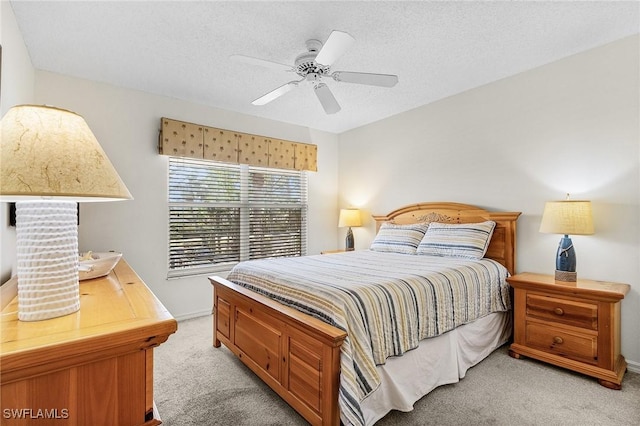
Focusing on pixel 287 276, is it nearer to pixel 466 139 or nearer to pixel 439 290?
pixel 439 290

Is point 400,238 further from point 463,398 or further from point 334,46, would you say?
point 334,46

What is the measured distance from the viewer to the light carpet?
188 centimetres

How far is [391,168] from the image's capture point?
437cm

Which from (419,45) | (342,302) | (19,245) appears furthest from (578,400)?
(19,245)

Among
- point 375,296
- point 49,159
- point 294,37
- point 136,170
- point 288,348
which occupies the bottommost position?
point 288,348

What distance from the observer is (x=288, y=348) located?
6.50 ft

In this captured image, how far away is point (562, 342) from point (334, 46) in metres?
2.77

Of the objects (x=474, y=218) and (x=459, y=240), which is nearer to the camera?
(x=459, y=240)

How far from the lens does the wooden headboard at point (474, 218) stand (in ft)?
10.2

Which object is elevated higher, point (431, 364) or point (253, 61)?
point (253, 61)

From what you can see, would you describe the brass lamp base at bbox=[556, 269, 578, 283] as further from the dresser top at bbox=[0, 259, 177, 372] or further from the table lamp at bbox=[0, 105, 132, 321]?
the table lamp at bbox=[0, 105, 132, 321]

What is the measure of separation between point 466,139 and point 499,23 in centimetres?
143

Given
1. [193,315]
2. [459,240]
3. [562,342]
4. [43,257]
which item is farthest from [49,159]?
[193,315]

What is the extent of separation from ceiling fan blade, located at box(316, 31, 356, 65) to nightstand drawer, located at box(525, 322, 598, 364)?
2621 mm
